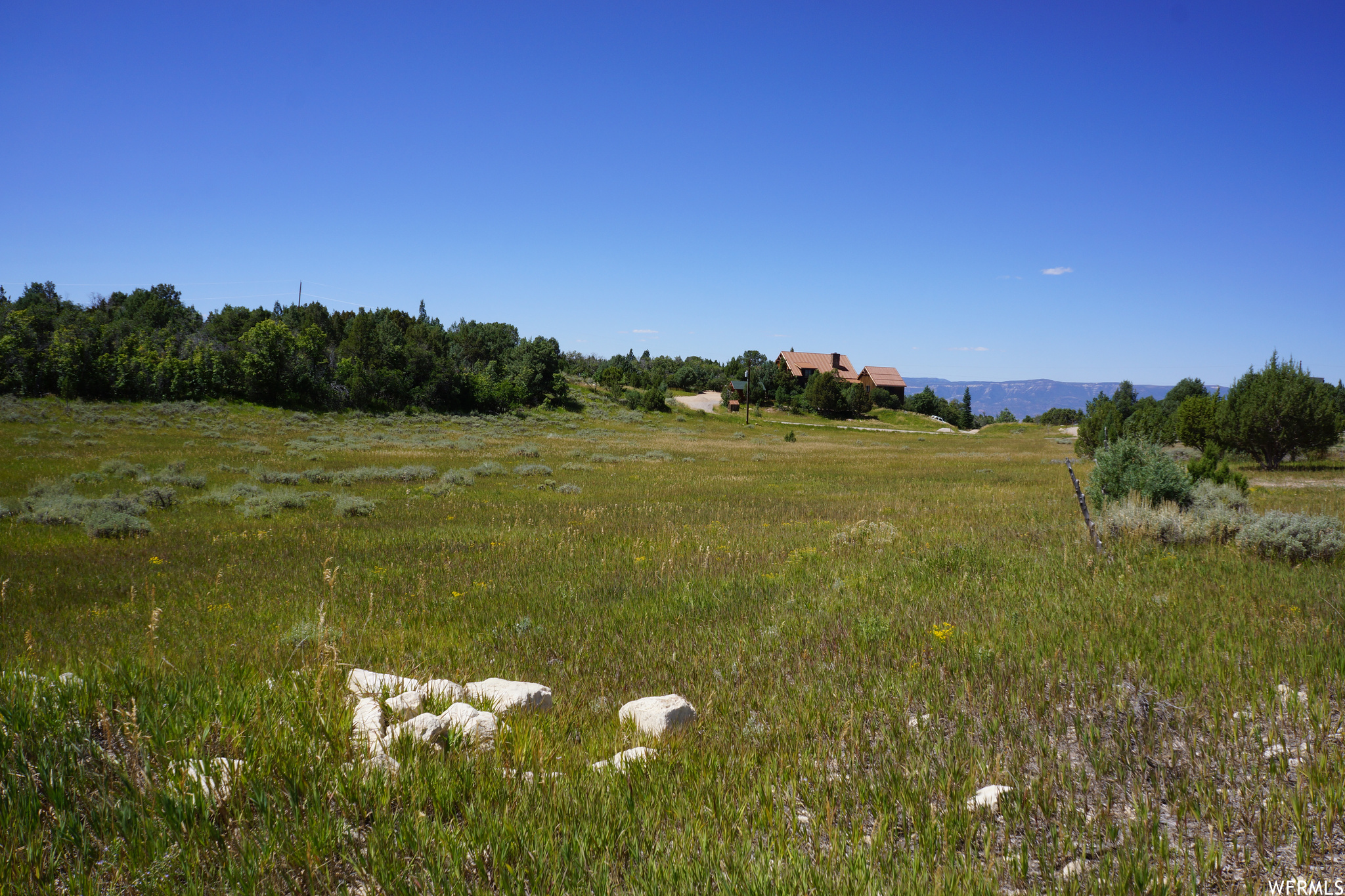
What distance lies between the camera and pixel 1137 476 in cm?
1388

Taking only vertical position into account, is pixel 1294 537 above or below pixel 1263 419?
below

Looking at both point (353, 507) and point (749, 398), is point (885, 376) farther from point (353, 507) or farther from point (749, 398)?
point (353, 507)

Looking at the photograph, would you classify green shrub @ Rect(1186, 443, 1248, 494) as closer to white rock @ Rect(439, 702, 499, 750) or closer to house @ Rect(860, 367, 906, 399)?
white rock @ Rect(439, 702, 499, 750)

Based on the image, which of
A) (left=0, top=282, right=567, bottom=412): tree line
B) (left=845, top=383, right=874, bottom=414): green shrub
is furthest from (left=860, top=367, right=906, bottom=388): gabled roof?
(left=0, top=282, right=567, bottom=412): tree line

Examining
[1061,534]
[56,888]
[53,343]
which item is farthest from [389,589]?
[53,343]

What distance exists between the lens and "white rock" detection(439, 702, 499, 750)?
4.00m

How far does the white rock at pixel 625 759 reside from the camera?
12.6 feet

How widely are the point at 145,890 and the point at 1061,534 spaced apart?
13.5 metres

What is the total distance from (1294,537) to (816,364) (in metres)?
119

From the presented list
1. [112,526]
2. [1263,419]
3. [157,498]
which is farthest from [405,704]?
[1263,419]

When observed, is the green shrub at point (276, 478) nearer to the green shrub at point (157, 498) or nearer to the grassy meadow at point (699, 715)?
the green shrub at point (157, 498)

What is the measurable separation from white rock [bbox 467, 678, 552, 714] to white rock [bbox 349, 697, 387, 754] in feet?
2.50

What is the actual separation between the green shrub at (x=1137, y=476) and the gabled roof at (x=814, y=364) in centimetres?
10735

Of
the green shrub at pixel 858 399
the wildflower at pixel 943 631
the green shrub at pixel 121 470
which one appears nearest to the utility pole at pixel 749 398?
the green shrub at pixel 858 399
